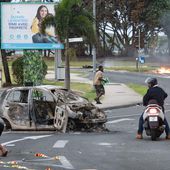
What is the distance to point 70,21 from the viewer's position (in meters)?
30.6

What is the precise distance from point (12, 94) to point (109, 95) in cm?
1616

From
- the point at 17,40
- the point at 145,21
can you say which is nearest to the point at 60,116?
the point at 17,40

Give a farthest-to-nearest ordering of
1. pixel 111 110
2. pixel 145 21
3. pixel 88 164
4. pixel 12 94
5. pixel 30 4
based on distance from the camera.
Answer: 1. pixel 145 21
2. pixel 30 4
3. pixel 111 110
4. pixel 12 94
5. pixel 88 164

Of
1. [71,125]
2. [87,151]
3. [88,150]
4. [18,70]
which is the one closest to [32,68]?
[18,70]

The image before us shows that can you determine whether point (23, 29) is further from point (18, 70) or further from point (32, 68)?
point (32, 68)

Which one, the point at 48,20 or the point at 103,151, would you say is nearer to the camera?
the point at 103,151

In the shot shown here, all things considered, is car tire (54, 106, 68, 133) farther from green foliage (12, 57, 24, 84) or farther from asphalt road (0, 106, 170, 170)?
green foliage (12, 57, 24, 84)

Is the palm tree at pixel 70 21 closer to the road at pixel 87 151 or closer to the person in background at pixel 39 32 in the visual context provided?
the person in background at pixel 39 32

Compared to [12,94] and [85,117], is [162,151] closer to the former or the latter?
[85,117]

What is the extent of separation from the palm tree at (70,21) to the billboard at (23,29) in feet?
22.8

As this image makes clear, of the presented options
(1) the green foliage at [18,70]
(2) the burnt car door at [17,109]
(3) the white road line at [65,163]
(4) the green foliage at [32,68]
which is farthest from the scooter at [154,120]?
(1) the green foliage at [18,70]

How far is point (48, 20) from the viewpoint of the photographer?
31688 mm

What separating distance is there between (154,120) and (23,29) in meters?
25.1

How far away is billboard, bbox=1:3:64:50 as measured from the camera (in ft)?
125
